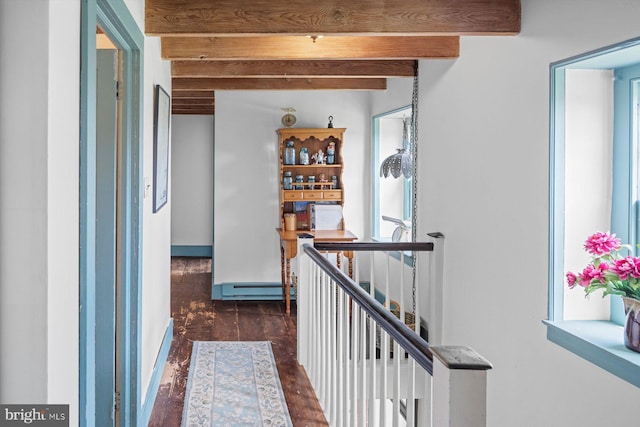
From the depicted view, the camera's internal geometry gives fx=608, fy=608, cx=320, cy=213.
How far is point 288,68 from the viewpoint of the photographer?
4.68 meters

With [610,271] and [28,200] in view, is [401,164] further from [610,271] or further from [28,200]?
[28,200]

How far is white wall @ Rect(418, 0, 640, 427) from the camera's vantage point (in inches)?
99.9

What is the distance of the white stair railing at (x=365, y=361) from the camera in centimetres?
134

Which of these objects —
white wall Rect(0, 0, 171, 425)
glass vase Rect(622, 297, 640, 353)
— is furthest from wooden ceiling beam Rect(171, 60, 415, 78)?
white wall Rect(0, 0, 171, 425)

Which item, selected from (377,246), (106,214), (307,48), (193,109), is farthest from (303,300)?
(193,109)

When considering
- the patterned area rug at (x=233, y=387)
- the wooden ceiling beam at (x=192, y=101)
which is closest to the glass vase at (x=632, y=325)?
the patterned area rug at (x=233, y=387)

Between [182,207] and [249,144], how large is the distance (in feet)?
11.8

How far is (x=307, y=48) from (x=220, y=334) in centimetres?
247

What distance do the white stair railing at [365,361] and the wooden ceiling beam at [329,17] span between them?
120cm

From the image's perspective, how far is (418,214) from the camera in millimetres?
4840

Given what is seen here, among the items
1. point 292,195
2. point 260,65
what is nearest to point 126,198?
point 260,65

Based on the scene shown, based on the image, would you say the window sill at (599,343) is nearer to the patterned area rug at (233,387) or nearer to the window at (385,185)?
the patterned area rug at (233,387)

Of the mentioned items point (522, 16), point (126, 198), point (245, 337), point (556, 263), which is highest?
point (522, 16)

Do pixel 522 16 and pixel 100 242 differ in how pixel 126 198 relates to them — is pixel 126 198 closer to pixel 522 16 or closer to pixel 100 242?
pixel 100 242
